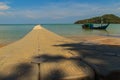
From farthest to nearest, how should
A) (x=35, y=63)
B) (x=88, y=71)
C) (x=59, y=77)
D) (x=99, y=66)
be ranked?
(x=35, y=63) → (x=99, y=66) → (x=88, y=71) → (x=59, y=77)

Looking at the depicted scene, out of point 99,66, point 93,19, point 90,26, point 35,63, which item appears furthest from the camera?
point 93,19

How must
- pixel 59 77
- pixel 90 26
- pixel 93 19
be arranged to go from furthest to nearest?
pixel 93 19 → pixel 90 26 → pixel 59 77

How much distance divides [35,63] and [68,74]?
0.70m

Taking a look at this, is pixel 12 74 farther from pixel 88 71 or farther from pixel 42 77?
pixel 88 71

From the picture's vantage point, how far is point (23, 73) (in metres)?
2.65

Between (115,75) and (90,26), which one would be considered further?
(90,26)

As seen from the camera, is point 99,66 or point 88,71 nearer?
point 88,71

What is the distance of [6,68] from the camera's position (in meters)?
2.90

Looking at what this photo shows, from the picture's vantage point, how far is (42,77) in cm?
246

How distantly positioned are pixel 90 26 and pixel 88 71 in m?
52.9

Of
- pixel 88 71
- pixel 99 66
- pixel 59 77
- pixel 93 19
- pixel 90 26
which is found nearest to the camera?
pixel 59 77

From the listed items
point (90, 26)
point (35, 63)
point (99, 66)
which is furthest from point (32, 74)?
point (90, 26)

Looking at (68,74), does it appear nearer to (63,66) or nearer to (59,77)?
(59,77)

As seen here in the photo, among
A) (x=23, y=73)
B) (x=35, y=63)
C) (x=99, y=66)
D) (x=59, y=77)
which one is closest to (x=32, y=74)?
(x=23, y=73)
